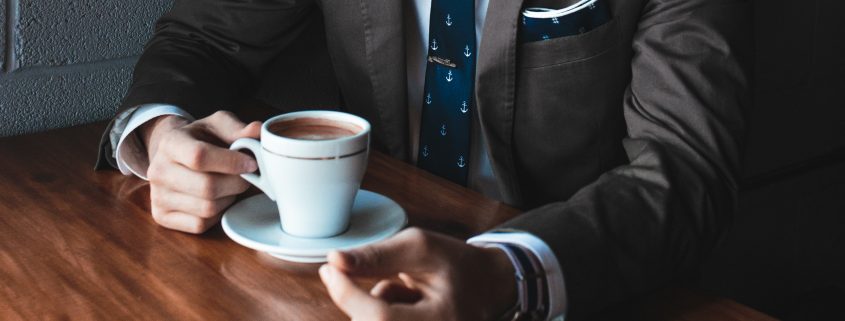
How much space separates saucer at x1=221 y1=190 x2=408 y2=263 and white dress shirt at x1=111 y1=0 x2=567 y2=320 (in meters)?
0.14

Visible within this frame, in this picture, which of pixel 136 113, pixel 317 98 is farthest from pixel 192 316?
pixel 317 98

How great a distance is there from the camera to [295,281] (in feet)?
3.10

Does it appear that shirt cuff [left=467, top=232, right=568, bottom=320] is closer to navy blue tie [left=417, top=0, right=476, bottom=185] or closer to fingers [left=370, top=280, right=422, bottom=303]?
fingers [left=370, top=280, right=422, bottom=303]

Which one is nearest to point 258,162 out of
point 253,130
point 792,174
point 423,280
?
point 253,130

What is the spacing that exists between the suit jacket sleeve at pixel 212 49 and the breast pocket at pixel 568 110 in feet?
1.52

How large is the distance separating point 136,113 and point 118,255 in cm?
35

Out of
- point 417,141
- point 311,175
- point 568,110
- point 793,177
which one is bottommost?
point 793,177

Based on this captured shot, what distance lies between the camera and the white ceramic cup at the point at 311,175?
96cm

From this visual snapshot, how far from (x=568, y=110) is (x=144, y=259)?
2.19ft

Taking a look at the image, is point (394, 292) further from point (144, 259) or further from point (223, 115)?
point (223, 115)

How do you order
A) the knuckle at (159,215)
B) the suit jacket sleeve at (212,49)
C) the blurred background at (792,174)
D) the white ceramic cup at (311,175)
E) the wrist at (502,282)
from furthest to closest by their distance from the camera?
1. the blurred background at (792,174)
2. the suit jacket sleeve at (212,49)
3. the knuckle at (159,215)
4. the white ceramic cup at (311,175)
5. the wrist at (502,282)

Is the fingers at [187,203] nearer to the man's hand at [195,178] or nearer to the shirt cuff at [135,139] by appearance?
the man's hand at [195,178]

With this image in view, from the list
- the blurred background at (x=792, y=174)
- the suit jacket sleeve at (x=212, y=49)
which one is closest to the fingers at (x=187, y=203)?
the suit jacket sleeve at (x=212, y=49)

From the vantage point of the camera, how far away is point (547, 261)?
0.92m
